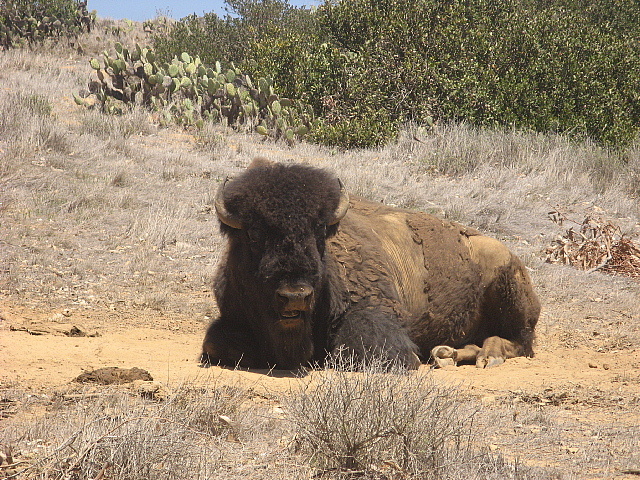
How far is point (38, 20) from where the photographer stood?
1099 inches

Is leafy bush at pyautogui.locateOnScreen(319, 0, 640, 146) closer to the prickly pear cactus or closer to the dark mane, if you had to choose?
the prickly pear cactus

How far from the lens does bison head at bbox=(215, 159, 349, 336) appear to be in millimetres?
5898

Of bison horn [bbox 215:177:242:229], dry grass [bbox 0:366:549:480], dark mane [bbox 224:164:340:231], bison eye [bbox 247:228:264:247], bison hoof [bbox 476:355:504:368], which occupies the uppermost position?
dark mane [bbox 224:164:340:231]

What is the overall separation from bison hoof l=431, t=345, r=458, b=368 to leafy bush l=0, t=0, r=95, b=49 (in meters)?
21.4

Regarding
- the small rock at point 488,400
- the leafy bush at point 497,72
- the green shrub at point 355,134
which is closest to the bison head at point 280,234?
the small rock at point 488,400

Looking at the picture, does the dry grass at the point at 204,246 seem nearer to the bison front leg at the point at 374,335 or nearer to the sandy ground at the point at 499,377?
the sandy ground at the point at 499,377

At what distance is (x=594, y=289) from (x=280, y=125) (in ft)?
29.4

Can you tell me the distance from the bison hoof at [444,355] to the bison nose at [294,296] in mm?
2261

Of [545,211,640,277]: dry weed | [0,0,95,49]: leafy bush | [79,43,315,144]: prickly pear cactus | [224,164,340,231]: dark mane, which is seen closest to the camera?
[224,164,340,231]: dark mane

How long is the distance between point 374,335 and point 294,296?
1143mm

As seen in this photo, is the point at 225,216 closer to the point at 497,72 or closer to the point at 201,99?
the point at 201,99

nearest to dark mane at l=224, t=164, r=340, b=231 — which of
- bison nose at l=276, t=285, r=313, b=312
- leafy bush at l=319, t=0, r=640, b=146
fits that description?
bison nose at l=276, t=285, r=313, b=312

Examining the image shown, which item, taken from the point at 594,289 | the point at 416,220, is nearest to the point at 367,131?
the point at 594,289

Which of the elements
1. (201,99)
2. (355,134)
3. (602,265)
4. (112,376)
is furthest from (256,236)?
(201,99)
